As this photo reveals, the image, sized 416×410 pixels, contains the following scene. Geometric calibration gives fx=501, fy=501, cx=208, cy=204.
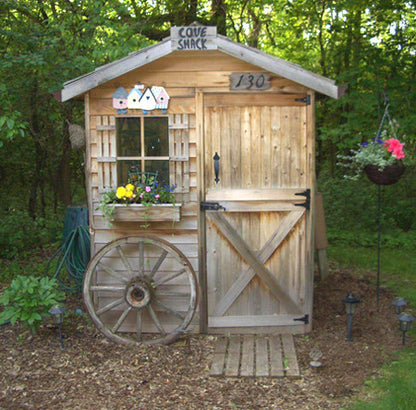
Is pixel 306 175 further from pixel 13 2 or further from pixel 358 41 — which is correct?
pixel 358 41

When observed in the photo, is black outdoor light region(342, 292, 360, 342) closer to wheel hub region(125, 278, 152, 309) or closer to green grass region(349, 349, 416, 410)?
green grass region(349, 349, 416, 410)

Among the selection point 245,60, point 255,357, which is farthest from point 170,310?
point 245,60

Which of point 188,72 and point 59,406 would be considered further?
point 188,72

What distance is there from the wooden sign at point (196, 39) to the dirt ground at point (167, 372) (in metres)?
2.85

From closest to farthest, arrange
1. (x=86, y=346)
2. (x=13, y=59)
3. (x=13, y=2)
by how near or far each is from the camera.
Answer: (x=86, y=346)
(x=13, y=59)
(x=13, y=2)

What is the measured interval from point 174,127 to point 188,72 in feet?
1.81

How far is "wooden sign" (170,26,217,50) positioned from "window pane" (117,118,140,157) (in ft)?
2.77

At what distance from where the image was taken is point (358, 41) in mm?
10648

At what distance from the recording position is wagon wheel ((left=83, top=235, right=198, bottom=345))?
16.1 ft

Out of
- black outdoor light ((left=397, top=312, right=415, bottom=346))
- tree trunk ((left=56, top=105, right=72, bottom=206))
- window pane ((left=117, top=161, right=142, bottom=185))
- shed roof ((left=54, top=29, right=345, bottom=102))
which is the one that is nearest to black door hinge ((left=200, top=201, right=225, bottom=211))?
window pane ((left=117, top=161, right=142, bottom=185))

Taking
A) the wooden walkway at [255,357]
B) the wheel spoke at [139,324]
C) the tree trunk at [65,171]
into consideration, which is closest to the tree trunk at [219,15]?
the tree trunk at [65,171]

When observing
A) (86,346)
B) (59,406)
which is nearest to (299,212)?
(86,346)

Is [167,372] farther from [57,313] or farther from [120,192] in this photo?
[120,192]

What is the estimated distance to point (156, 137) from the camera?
4973 mm
